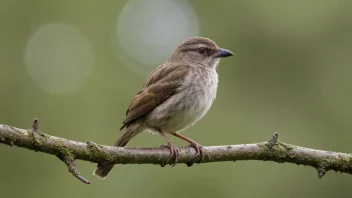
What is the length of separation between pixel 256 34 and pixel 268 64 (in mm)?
773

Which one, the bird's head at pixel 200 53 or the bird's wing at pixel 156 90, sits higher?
the bird's head at pixel 200 53

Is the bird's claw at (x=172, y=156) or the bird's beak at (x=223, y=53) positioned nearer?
the bird's claw at (x=172, y=156)

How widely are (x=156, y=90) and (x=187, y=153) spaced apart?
4.13 ft

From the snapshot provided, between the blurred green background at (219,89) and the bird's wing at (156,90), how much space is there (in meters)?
3.70

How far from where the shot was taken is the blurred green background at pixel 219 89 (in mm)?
11703

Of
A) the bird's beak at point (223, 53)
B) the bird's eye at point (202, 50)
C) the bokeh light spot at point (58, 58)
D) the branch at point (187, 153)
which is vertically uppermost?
the bokeh light spot at point (58, 58)

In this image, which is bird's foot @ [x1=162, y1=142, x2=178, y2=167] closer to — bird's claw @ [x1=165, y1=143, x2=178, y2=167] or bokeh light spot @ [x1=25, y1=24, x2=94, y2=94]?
bird's claw @ [x1=165, y1=143, x2=178, y2=167]

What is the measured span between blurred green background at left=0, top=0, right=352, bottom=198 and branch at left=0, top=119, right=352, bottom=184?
5.23 meters

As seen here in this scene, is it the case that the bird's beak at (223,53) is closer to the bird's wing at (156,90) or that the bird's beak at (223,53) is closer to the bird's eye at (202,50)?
the bird's eye at (202,50)

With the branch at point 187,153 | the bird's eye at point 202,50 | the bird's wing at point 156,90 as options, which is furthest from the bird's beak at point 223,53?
the branch at point 187,153

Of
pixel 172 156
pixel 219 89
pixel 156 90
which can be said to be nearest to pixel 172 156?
pixel 172 156

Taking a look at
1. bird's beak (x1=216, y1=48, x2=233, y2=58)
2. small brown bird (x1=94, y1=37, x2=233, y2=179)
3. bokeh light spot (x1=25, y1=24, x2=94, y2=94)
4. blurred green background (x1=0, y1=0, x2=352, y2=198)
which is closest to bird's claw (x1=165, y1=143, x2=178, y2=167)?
small brown bird (x1=94, y1=37, x2=233, y2=179)

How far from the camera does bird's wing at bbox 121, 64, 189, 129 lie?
6.72 metres

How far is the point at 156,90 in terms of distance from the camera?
6.96 m
